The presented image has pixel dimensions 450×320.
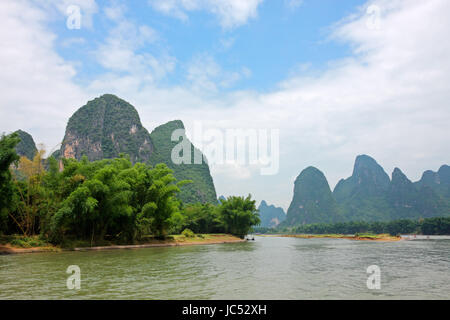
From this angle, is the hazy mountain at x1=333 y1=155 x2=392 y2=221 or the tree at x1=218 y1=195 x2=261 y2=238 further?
the hazy mountain at x1=333 y1=155 x2=392 y2=221

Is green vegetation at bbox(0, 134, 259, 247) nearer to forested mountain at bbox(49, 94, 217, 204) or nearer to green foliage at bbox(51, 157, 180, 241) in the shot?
green foliage at bbox(51, 157, 180, 241)

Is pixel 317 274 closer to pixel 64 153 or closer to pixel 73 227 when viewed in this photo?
pixel 73 227

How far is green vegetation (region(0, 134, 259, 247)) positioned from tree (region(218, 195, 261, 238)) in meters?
22.1

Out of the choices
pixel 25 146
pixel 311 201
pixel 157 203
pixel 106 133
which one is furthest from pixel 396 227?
pixel 311 201

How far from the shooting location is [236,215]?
50.0 metres

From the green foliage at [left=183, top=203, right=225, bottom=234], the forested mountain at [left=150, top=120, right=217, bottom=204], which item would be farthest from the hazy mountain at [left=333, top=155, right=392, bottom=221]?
the green foliage at [left=183, top=203, right=225, bottom=234]

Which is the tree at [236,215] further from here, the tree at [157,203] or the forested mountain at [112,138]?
the forested mountain at [112,138]

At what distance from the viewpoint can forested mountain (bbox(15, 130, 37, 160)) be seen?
229 ft

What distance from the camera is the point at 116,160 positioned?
92.7 feet

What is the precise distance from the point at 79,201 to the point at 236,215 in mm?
33032

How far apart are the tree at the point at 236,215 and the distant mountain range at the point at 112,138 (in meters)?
50.9

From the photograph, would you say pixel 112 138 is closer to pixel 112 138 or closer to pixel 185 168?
pixel 112 138

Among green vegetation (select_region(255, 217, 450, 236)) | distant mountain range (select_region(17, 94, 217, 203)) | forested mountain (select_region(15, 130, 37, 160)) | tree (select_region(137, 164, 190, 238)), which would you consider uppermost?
distant mountain range (select_region(17, 94, 217, 203))
